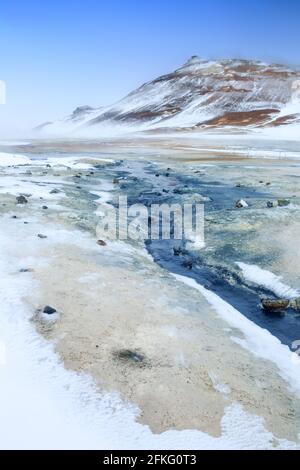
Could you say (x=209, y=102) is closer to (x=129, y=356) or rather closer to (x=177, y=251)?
(x=177, y=251)

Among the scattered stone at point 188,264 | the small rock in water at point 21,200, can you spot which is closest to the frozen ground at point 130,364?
the scattered stone at point 188,264

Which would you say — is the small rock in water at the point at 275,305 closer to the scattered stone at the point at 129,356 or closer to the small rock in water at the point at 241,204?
the scattered stone at the point at 129,356

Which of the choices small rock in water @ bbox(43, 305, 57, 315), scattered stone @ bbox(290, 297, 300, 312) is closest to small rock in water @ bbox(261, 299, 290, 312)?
scattered stone @ bbox(290, 297, 300, 312)

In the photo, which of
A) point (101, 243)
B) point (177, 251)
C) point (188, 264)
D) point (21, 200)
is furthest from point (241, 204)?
point (21, 200)

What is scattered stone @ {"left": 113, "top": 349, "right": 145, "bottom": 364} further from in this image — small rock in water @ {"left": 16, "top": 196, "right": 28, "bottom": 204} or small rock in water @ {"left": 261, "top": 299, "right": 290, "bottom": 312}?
small rock in water @ {"left": 16, "top": 196, "right": 28, "bottom": 204}

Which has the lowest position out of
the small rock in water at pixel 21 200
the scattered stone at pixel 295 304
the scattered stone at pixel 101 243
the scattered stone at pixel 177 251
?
the scattered stone at pixel 295 304

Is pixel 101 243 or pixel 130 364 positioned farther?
pixel 101 243

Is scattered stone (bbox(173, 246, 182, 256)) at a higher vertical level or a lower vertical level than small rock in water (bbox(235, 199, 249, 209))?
lower
